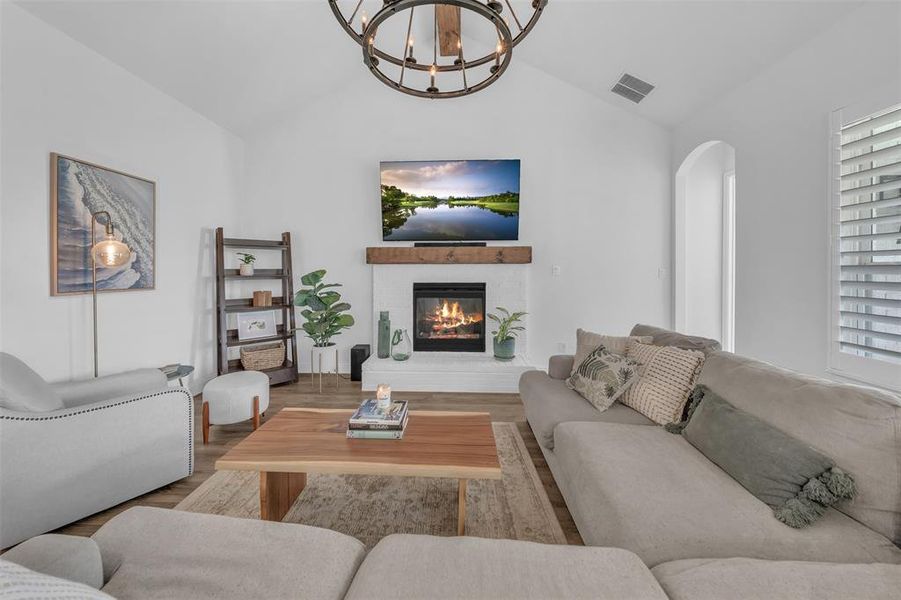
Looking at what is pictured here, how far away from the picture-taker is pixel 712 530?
1.17 meters

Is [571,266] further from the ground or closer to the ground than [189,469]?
further from the ground

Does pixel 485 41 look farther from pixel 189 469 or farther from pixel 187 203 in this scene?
pixel 189 469

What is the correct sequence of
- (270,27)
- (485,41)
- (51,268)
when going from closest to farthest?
(51,268), (270,27), (485,41)

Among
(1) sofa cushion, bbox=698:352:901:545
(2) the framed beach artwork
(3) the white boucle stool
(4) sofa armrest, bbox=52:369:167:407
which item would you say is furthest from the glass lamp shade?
(1) sofa cushion, bbox=698:352:901:545

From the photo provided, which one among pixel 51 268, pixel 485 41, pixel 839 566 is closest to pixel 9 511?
pixel 51 268

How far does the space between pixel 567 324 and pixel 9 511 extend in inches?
165

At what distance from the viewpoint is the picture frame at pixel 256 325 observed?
3.99m

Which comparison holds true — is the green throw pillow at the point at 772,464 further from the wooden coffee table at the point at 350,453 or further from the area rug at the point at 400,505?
the wooden coffee table at the point at 350,453

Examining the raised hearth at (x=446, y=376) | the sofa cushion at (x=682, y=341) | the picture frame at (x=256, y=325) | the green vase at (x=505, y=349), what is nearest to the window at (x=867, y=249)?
the sofa cushion at (x=682, y=341)

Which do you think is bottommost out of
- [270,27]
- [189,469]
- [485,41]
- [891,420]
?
[189,469]

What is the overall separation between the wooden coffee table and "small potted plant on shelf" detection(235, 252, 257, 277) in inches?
91.8

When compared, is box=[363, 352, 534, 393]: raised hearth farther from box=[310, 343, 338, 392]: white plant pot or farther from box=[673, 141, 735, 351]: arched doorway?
box=[673, 141, 735, 351]: arched doorway

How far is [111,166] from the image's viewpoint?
282cm

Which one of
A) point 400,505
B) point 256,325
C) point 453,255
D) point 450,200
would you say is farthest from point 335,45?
point 400,505
